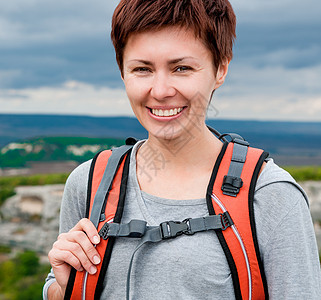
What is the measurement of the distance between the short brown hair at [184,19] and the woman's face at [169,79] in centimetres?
4

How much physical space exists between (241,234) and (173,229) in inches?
14.8

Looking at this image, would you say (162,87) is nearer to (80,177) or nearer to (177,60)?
(177,60)

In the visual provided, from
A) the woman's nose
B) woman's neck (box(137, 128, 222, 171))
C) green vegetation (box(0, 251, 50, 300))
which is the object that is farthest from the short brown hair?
green vegetation (box(0, 251, 50, 300))

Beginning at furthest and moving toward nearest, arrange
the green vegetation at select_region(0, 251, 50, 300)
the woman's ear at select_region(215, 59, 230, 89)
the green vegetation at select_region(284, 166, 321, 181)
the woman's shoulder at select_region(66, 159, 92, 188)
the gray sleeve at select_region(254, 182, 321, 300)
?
the green vegetation at select_region(284, 166, 321, 181)
the green vegetation at select_region(0, 251, 50, 300)
the woman's shoulder at select_region(66, 159, 92, 188)
the woman's ear at select_region(215, 59, 230, 89)
the gray sleeve at select_region(254, 182, 321, 300)

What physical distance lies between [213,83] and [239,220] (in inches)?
32.7

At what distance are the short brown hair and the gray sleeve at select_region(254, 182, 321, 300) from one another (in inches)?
34.6

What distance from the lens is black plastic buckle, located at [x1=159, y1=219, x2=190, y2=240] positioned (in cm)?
224

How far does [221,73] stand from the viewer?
8.18 ft

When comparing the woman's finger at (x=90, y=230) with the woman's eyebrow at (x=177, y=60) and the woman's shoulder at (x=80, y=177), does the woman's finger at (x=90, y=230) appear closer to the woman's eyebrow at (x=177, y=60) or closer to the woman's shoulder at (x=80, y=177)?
the woman's shoulder at (x=80, y=177)

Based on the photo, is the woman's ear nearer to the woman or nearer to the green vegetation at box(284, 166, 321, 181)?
the woman

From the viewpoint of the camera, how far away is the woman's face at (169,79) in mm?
2225

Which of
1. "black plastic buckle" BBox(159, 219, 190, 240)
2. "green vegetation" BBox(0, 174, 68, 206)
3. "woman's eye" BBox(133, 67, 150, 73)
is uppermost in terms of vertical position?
"green vegetation" BBox(0, 174, 68, 206)

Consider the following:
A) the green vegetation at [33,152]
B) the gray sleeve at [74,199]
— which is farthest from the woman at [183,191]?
the green vegetation at [33,152]

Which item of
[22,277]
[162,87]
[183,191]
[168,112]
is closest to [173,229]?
[183,191]
